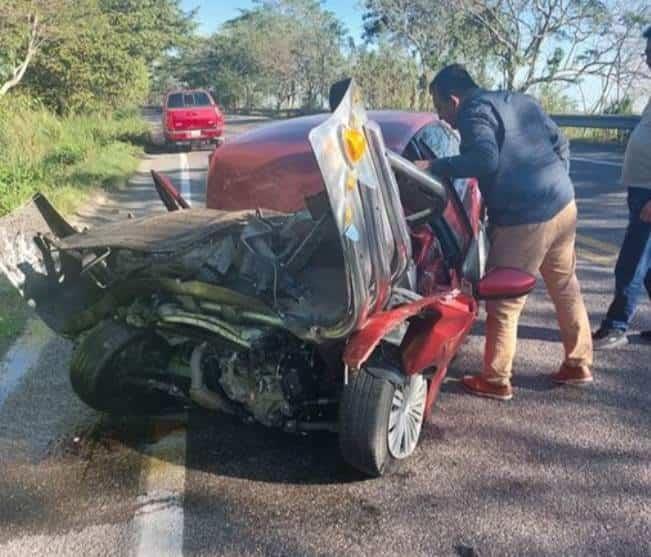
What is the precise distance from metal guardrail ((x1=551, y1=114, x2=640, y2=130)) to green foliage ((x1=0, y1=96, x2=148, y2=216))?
1141cm

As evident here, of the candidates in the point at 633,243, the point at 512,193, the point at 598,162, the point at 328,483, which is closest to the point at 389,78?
the point at 598,162

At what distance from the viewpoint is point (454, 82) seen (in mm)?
3646

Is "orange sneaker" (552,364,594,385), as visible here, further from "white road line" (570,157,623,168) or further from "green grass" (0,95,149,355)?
"white road line" (570,157,623,168)

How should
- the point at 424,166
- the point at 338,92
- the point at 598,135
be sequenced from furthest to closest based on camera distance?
the point at 598,135
the point at 424,166
the point at 338,92

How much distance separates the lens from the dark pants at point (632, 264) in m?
4.46

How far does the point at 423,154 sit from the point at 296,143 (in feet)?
2.63

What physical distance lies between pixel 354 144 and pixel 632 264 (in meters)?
2.86

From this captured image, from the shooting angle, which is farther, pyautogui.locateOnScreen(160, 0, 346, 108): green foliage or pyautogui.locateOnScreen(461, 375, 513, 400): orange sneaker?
pyautogui.locateOnScreen(160, 0, 346, 108): green foliage

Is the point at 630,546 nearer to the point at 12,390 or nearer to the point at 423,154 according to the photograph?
the point at 423,154

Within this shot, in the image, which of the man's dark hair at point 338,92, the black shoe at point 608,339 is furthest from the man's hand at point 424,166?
the black shoe at point 608,339

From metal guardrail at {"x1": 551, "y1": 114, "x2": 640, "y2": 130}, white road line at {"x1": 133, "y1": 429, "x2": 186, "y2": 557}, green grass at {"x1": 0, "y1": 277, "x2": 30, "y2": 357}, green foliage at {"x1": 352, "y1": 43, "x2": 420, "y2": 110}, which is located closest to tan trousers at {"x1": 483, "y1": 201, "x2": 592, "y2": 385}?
white road line at {"x1": 133, "y1": 429, "x2": 186, "y2": 557}

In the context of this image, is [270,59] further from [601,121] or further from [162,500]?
[162,500]

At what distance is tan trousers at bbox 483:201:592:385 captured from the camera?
3750mm

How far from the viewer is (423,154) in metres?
4.24
